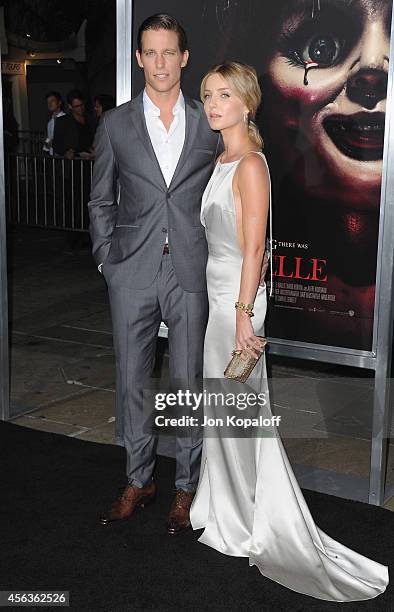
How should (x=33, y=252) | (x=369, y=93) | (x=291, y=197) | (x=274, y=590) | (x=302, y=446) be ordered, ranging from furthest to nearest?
1. (x=33, y=252)
2. (x=302, y=446)
3. (x=291, y=197)
4. (x=369, y=93)
5. (x=274, y=590)

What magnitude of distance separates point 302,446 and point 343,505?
2.79 ft

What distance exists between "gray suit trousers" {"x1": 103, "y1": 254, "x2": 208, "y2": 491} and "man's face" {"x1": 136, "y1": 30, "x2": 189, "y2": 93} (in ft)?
2.57

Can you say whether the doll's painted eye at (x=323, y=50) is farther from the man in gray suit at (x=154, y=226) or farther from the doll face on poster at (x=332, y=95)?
the man in gray suit at (x=154, y=226)

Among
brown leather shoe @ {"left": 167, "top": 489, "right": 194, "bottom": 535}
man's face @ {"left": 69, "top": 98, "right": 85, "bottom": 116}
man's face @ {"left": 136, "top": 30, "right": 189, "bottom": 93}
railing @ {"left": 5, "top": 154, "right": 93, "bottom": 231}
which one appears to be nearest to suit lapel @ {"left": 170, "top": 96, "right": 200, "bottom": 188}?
man's face @ {"left": 136, "top": 30, "right": 189, "bottom": 93}

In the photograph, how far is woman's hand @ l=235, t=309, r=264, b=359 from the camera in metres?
3.56

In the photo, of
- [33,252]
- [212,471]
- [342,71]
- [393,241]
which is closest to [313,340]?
[393,241]

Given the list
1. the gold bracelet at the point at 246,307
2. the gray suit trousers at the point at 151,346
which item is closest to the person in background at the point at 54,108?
the gray suit trousers at the point at 151,346

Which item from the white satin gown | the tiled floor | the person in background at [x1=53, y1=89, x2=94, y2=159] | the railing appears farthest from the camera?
the person in background at [x1=53, y1=89, x2=94, y2=159]

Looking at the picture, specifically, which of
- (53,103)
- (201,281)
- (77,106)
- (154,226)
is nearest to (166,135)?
(154,226)

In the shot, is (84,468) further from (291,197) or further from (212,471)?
(291,197)

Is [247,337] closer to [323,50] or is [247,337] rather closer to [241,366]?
[241,366]

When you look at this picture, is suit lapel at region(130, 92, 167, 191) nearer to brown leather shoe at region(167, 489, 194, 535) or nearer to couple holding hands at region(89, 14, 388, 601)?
couple holding hands at region(89, 14, 388, 601)

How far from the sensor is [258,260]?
139 inches

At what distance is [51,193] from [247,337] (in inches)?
375
